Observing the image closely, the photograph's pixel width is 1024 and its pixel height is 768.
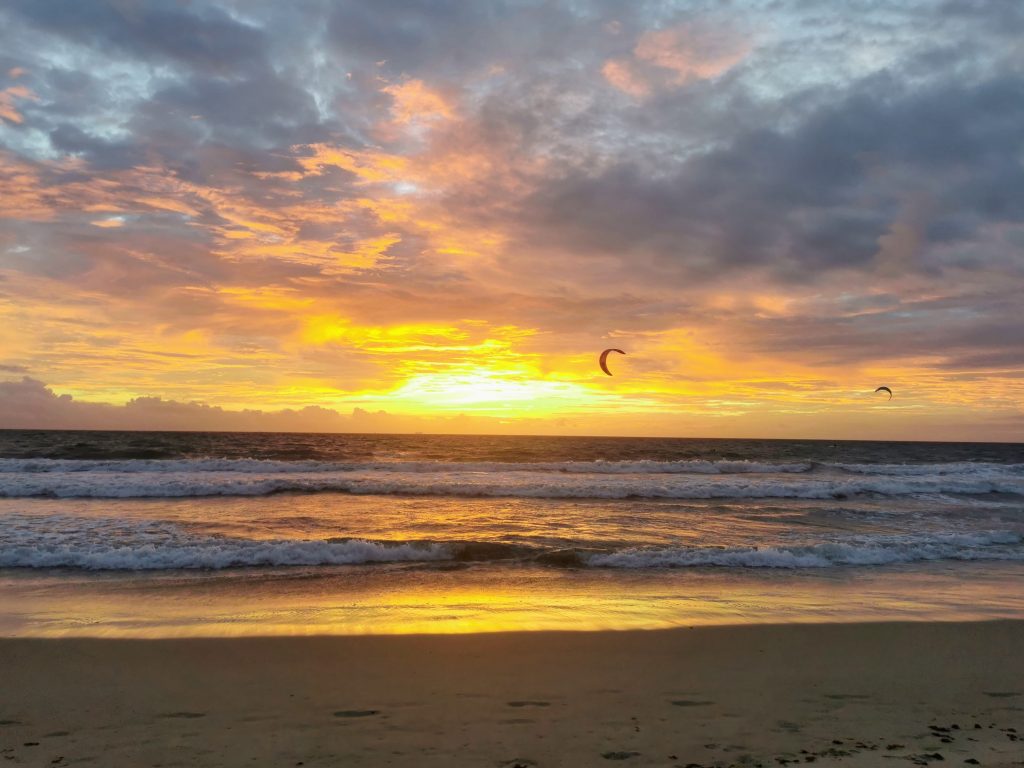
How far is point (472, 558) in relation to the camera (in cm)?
1156

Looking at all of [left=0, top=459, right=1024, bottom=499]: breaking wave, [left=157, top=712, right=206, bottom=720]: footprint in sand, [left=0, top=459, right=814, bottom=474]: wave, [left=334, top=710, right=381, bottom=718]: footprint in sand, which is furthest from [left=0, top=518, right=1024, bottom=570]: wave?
[left=0, top=459, right=814, bottom=474]: wave

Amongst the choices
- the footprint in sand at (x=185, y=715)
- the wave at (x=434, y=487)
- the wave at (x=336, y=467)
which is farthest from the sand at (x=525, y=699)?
the wave at (x=336, y=467)

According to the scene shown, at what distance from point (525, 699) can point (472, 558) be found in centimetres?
633

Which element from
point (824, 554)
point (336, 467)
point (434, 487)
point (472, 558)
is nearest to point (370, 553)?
point (472, 558)

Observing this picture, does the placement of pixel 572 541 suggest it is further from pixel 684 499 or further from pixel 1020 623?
pixel 684 499

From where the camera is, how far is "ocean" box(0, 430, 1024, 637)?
7867 mm

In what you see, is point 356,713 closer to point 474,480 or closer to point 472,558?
point 472,558

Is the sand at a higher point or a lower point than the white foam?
higher

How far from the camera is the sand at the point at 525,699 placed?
4.39 meters

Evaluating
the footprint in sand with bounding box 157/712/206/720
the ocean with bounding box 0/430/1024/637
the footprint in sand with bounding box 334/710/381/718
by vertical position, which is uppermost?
the footprint in sand with bounding box 334/710/381/718

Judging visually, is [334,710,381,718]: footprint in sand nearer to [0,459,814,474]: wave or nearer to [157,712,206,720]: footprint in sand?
[157,712,206,720]: footprint in sand

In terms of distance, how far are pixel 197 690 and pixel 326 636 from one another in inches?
60.8

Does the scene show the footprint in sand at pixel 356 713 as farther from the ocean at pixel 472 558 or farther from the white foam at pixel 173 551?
the white foam at pixel 173 551

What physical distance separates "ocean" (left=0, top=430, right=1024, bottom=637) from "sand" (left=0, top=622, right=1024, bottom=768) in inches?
28.8
